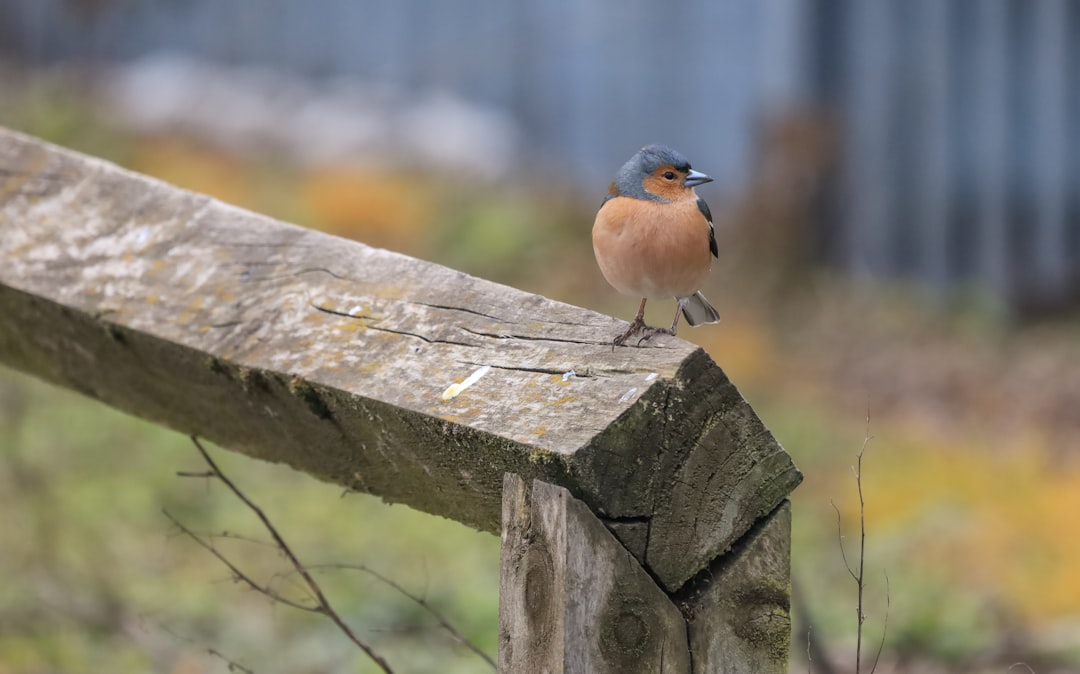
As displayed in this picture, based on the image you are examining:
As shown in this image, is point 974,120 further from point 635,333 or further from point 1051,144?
point 635,333

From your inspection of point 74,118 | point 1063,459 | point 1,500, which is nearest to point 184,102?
point 74,118

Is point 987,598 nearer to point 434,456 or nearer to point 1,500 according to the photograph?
point 434,456

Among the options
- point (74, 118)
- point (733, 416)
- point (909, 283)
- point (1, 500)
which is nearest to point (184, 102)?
point (74, 118)

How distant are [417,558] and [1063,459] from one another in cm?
398

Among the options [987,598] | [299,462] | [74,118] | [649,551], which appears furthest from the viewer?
[74,118]

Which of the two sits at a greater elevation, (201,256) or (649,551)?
(201,256)

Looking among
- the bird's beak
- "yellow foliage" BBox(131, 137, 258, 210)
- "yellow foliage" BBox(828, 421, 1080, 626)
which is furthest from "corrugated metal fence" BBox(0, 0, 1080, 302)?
the bird's beak

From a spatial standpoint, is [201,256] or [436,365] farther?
[201,256]

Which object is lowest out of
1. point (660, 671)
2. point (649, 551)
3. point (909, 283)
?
point (909, 283)

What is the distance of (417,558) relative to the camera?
5.24 metres

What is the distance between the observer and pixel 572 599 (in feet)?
5.67

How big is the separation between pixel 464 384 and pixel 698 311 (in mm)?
1483

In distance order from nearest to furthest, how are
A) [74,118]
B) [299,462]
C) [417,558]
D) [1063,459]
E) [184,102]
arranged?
1. [299,462]
2. [417,558]
3. [1063,459]
4. [74,118]
5. [184,102]

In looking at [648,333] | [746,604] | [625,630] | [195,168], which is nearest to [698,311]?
[648,333]
